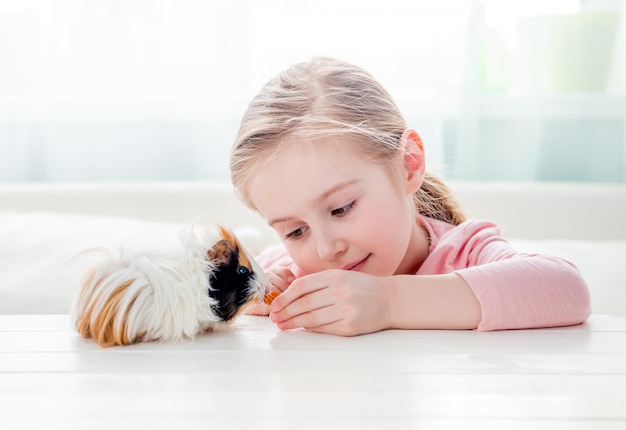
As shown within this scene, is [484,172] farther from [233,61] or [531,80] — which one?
[233,61]

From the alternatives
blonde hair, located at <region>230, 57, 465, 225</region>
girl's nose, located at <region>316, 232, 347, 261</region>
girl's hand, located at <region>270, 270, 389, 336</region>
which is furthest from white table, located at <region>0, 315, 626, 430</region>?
blonde hair, located at <region>230, 57, 465, 225</region>

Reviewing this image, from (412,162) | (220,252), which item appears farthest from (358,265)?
(220,252)

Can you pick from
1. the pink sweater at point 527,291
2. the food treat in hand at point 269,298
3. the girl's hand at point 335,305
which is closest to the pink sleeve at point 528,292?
the pink sweater at point 527,291

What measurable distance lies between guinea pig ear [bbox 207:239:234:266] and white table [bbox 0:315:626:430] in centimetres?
8

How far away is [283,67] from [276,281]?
1.23 metres

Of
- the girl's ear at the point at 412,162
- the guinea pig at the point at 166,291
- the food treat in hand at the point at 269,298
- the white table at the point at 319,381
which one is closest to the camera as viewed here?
the white table at the point at 319,381

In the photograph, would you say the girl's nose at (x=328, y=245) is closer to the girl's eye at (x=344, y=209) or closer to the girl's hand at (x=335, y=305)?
the girl's eye at (x=344, y=209)

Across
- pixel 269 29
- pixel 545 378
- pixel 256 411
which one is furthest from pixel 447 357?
pixel 269 29

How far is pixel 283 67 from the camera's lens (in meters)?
2.23

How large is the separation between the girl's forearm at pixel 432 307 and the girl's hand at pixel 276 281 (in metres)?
0.17

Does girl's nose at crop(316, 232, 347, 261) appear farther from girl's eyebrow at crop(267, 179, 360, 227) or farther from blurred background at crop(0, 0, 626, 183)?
blurred background at crop(0, 0, 626, 183)

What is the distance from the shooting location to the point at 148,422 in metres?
0.56

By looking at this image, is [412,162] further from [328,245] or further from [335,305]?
[335,305]

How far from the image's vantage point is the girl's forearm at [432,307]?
89 cm
